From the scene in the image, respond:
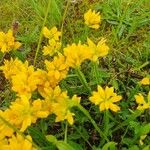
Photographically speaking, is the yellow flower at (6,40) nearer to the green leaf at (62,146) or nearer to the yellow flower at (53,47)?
the yellow flower at (53,47)

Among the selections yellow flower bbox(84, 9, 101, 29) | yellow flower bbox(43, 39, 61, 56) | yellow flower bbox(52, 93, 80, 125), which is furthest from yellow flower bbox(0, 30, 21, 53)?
yellow flower bbox(52, 93, 80, 125)

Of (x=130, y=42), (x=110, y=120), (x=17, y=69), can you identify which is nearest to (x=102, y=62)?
(x=130, y=42)

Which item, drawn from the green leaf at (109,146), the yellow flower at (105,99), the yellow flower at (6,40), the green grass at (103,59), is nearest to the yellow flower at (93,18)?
the green grass at (103,59)

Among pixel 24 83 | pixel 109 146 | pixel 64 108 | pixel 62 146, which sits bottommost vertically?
pixel 109 146

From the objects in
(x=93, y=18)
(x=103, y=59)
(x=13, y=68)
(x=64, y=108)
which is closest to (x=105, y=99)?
(x=64, y=108)

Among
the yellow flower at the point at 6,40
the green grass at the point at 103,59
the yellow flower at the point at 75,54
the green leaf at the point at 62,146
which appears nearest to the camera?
the green leaf at the point at 62,146

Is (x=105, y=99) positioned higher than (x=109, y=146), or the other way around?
(x=105, y=99)

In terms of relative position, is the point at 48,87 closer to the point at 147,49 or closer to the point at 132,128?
the point at 132,128

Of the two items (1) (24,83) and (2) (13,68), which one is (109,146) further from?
(2) (13,68)
